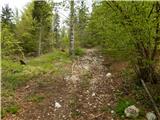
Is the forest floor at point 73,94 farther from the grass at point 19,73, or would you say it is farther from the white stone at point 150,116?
the white stone at point 150,116

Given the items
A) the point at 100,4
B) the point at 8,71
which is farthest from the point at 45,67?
the point at 100,4

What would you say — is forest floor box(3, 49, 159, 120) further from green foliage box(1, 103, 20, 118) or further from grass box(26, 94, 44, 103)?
green foliage box(1, 103, 20, 118)

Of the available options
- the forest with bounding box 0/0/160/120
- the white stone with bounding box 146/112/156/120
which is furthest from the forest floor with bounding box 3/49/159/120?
the white stone with bounding box 146/112/156/120

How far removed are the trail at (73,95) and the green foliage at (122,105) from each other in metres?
0.17

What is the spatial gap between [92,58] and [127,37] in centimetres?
731

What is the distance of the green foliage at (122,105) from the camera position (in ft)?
29.7

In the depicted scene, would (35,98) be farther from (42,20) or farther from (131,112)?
(42,20)

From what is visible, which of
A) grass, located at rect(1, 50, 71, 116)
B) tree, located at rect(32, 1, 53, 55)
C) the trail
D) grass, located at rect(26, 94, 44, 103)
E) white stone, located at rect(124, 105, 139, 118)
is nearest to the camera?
white stone, located at rect(124, 105, 139, 118)

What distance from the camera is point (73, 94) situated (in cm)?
1045

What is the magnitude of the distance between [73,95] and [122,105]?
1.94m

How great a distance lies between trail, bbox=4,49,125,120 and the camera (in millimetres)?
9203

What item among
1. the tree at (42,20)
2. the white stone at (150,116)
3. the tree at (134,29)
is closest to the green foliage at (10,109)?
the tree at (134,29)

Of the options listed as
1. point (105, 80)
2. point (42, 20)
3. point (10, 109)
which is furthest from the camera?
point (42, 20)

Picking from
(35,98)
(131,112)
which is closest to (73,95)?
(35,98)
